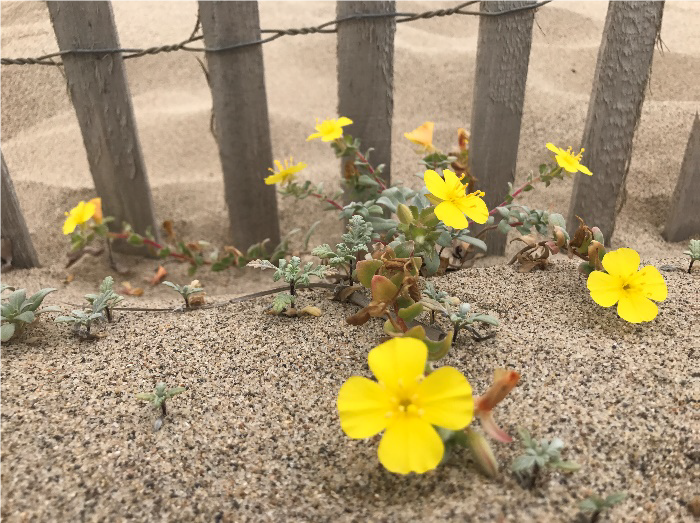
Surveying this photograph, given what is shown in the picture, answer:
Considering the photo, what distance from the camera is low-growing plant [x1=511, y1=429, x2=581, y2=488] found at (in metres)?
0.97

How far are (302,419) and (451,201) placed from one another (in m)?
0.67

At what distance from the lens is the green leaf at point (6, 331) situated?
56.1 inches

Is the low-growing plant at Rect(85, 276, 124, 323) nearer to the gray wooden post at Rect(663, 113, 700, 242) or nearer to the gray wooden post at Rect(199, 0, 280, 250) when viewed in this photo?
the gray wooden post at Rect(199, 0, 280, 250)

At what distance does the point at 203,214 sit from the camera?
3068 millimetres

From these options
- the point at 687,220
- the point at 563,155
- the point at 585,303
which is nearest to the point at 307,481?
the point at 585,303

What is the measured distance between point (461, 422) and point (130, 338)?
958 millimetres

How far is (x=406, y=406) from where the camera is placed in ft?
3.22

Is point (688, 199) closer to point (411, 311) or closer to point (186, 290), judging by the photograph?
point (411, 311)

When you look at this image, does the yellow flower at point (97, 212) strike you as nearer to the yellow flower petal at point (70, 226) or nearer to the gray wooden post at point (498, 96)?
the yellow flower petal at point (70, 226)

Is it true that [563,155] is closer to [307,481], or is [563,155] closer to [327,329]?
[327,329]

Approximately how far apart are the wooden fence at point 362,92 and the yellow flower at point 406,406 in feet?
4.66

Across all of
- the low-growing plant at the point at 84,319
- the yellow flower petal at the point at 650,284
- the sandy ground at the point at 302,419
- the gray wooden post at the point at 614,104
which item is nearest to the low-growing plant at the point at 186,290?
the sandy ground at the point at 302,419

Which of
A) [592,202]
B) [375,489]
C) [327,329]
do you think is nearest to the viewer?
[375,489]

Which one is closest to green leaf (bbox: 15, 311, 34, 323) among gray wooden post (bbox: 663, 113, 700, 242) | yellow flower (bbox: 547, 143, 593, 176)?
yellow flower (bbox: 547, 143, 593, 176)
